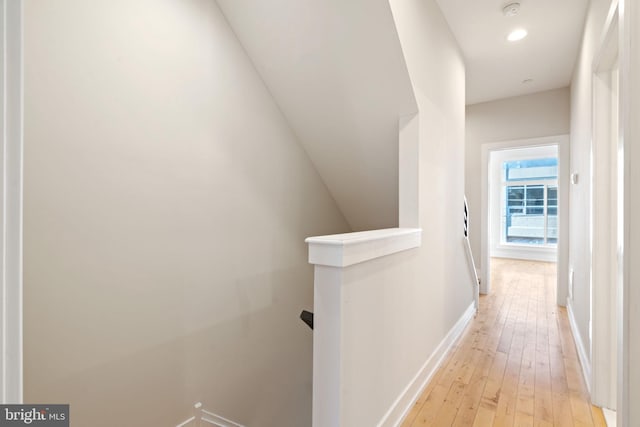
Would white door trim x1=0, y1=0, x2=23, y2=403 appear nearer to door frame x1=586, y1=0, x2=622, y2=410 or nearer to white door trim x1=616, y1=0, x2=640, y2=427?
white door trim x1=616, y1=0, x2=640, y2=427

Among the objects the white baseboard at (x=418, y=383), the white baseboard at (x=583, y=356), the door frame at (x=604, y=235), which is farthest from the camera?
the white baseboard at (x=583, y=356)

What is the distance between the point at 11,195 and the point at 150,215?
3.74ft

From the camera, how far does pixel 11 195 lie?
0.58 metres

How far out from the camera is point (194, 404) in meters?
1.90

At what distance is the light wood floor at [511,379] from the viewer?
168cm

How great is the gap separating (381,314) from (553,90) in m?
4.03

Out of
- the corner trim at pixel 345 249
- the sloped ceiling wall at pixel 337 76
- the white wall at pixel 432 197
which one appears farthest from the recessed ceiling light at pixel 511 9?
the corner trim at pixel 345 249

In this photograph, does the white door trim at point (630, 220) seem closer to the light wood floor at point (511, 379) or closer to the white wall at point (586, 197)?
the light wood floor at point (511, 379)

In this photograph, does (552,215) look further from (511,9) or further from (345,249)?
(345,249)

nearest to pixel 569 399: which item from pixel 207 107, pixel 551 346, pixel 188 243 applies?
pixel 551 346

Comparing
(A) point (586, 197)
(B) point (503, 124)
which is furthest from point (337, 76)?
(B) point (503, 124)

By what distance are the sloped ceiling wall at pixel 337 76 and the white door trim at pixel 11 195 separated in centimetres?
144

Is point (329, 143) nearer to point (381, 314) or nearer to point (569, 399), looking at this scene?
point (381, 314)

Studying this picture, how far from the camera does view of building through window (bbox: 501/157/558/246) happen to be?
6891 millimetres
